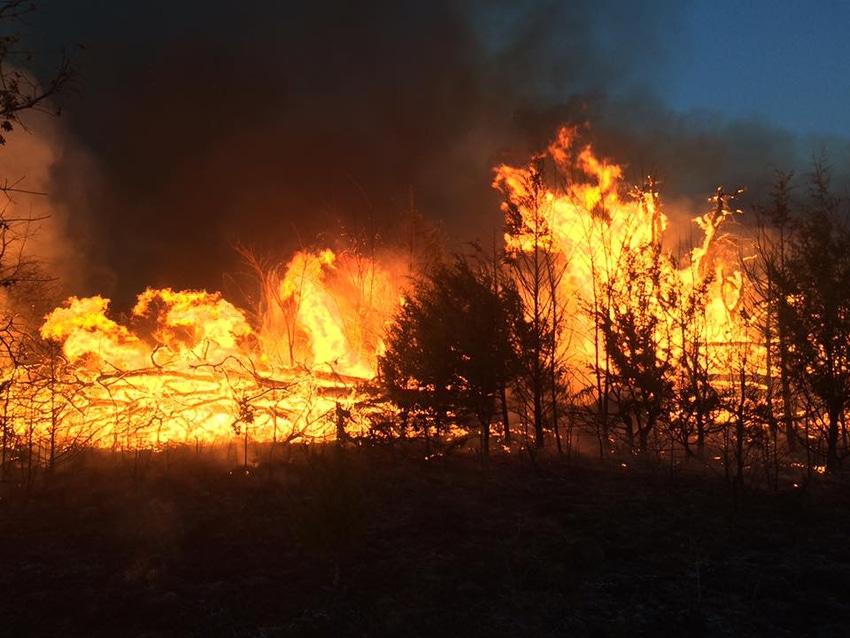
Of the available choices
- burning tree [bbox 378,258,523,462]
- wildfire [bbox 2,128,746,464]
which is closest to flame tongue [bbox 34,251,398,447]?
Answer: wildfire [bbox 2,128,746,464]

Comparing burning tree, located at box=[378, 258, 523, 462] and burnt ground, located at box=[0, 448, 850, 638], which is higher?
burning tree, located at box=[378, 258, 523, 462]

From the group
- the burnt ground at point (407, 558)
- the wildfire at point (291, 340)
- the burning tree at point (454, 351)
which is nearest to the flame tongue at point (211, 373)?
the wildfire at point (291, 340)

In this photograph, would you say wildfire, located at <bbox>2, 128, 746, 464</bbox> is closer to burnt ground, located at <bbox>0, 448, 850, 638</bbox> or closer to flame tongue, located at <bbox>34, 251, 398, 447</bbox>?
flame tongue, located at <bbox>34, 251, 398, 447</bbox>

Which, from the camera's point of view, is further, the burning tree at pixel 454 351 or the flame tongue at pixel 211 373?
the flame tongue at pixel 211 373

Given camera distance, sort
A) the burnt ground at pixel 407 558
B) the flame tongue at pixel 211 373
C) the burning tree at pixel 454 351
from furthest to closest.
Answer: the flame tongue at pixel 211 373 < the burning tree at pixel 454 351 < the burnt ground at pixel 407 558

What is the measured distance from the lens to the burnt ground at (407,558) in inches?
222

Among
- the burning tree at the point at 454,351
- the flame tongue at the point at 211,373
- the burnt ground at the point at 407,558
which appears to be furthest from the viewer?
the flame tongue at the point at 211,373

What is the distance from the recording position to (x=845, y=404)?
1173 centimetres

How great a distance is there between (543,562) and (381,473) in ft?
16.4

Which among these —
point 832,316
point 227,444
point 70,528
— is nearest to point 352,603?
point 70,528

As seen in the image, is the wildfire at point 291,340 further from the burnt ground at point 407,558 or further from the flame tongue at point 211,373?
the burnt ground at point 407,558

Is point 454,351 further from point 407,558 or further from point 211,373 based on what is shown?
point 211,373

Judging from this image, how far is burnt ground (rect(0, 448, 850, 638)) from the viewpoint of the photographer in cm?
563

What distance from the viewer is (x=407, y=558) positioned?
23.9 feet
